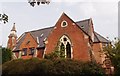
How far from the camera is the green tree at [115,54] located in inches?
1074

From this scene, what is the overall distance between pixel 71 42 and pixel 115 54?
10922 mm

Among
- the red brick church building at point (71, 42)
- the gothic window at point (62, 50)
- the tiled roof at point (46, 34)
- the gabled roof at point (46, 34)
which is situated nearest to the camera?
the gothic window at point (62, 50)

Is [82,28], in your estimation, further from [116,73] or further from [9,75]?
[9,75]

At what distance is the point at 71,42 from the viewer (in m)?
38.1

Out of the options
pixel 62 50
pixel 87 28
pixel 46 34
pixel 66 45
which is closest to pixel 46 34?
pixel 46 34

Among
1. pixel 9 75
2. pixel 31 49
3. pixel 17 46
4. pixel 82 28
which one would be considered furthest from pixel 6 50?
pixel 9 75

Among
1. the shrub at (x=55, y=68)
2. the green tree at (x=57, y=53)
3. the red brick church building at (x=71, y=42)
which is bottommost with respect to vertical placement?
the shrub at (x=55, y=68)

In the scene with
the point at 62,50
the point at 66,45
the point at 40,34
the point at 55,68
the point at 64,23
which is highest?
the point at 64,23

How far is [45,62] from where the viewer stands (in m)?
22.3

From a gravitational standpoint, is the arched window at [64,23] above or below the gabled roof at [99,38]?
above

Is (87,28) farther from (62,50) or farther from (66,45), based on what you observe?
(62,50)

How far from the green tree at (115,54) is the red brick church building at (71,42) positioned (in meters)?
3.64

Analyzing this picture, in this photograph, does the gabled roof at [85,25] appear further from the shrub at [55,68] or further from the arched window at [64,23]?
the shrub at [55,68]

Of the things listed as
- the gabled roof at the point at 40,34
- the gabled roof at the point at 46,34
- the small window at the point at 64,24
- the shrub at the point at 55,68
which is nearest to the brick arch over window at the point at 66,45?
the small window at the point at 64,24
